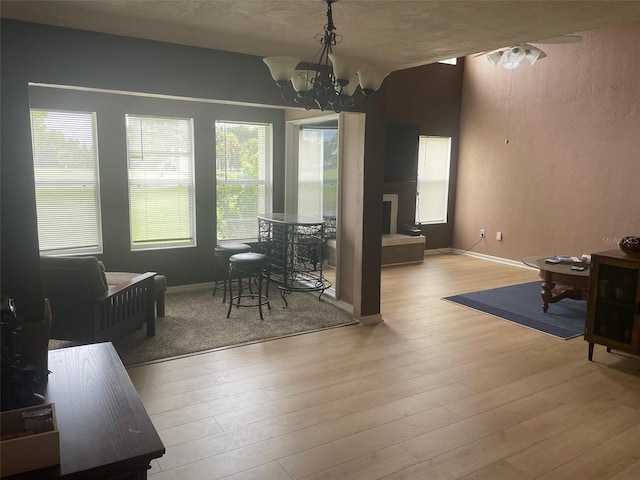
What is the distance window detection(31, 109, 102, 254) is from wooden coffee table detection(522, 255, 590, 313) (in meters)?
4.78

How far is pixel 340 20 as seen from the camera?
9.89 ft

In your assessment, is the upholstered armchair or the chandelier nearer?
the chandelier

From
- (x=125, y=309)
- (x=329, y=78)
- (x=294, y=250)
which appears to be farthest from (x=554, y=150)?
(x=125, y=309)

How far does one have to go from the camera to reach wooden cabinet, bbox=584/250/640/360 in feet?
11.3

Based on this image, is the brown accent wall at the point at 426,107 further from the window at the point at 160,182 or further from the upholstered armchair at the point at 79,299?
the upholstered armchair at the point at 79,299

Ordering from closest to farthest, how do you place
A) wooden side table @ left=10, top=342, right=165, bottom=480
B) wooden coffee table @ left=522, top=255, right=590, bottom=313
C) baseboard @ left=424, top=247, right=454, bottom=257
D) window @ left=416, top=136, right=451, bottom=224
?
wooden side table @ left=10, top=342, right=165, bottom=480 → wooden coffee table @ left=522, top=255, right=590, bottom=313 → window @ left=416, top=136, right=451, bottom=224 → baseboard @ left=424, top=247, right=454, bottom=257

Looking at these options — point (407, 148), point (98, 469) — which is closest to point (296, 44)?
point (98, 469)

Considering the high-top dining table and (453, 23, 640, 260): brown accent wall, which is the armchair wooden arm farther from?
(453, 23, 640, 260): brown accent wall

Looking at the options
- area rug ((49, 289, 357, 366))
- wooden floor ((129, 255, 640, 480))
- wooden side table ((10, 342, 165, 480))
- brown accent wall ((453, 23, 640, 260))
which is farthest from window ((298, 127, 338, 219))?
wooden side table ((10, 342, 165, 480))

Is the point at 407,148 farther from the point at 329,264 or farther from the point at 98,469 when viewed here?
the point at 98,469

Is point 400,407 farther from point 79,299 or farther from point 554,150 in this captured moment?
point 554,150

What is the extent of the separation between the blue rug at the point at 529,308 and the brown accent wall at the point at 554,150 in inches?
50.4

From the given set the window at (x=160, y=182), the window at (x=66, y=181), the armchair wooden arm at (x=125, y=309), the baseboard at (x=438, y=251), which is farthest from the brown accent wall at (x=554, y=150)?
the window at (x=66, y=181)

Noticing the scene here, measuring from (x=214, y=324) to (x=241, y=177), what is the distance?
224cm
